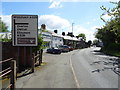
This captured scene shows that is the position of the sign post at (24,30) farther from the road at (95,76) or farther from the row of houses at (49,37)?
the road at (95,76)

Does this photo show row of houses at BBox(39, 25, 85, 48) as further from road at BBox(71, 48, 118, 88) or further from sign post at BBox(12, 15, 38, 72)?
road at BBox(71, 48, 118, 88)

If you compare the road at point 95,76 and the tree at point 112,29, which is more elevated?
the tree at point 112,29

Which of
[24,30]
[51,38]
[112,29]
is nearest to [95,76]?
[24,30]

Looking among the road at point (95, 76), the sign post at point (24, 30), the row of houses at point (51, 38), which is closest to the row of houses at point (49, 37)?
the row of houses at point (51, 38)

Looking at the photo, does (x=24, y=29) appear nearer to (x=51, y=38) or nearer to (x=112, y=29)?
(x=112, y=29)

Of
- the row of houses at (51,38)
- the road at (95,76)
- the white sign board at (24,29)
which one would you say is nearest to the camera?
the road at (95,76)

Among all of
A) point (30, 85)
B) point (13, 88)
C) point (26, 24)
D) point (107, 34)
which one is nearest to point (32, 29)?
point (26, 24)

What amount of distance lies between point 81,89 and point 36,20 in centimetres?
749

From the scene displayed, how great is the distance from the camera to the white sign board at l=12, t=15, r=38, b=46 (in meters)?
13.3

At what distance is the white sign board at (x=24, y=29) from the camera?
13.3m

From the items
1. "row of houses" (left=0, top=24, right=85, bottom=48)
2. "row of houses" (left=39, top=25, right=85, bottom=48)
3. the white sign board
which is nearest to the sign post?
the white sign board

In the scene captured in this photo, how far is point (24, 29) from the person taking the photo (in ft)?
44.5

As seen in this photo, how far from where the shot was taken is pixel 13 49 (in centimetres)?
1370

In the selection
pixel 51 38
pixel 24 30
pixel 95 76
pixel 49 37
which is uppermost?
pixel 49 37
